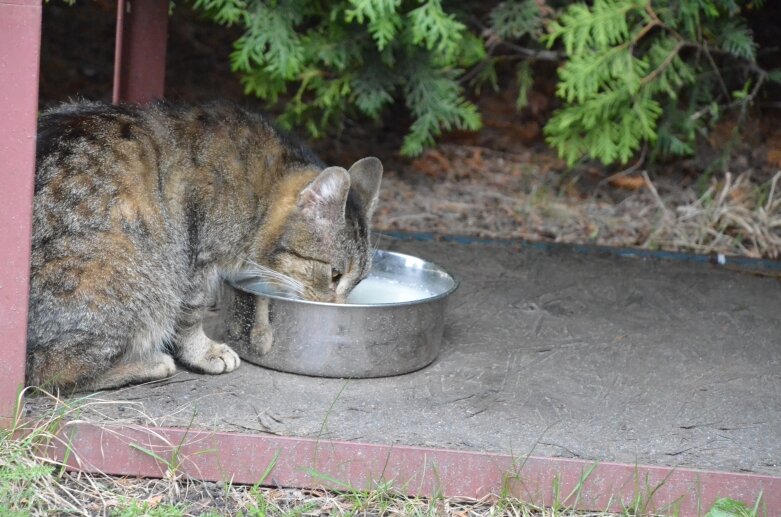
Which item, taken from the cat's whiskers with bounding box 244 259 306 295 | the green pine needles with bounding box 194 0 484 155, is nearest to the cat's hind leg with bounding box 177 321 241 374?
the cat's whiskers with bounding box 244 259 306 295

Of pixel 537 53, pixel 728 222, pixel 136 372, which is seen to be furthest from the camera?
pixel 537 53

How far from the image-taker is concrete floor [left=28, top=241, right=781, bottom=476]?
11.1 ft

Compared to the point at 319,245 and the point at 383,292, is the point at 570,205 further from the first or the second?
the point at 319,245

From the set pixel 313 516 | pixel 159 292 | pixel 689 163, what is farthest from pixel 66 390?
pixel 689 163

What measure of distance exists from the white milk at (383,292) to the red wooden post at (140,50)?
1.28 metres

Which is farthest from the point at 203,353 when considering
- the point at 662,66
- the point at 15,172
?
the point at 662,66

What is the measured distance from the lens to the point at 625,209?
6867 millimetres

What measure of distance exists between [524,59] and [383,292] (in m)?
2.88

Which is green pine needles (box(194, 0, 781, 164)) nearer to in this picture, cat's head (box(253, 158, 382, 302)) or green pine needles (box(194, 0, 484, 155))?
green pine needles (box(194, 0, 484, 155))

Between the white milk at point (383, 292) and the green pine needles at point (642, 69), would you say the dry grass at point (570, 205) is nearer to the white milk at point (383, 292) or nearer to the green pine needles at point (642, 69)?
the green pine needles at point (642, 69)

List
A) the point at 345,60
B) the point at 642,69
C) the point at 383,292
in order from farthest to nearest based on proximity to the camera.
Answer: the point at 642,69 → the point at 345,60 → the point at 383,292

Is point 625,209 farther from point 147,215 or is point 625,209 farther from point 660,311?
point 147,215

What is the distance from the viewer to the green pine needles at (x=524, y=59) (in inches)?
219

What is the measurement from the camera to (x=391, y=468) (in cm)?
320
